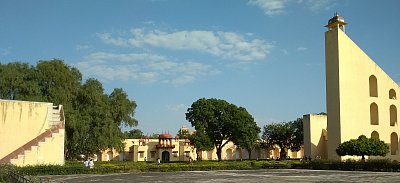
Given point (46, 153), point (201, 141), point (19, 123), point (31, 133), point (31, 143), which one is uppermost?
point (19, 123)

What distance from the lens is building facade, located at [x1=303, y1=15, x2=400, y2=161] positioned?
130 ft

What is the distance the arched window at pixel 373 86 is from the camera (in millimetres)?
42438

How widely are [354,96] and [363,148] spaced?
252 inches

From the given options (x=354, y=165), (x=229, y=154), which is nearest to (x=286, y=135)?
(x=229, y=154)

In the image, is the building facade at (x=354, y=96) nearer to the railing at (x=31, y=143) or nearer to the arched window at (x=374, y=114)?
the arched window at (x=374, y=114)

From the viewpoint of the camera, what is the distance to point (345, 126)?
3909 cm

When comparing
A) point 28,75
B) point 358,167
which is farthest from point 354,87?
point 28,75

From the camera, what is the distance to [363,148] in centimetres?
3572

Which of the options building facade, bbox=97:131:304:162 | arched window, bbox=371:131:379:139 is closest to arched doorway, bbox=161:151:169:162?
building facade, bbox=97:131:304:162

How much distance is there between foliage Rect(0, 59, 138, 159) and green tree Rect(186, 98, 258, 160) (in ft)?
42.6

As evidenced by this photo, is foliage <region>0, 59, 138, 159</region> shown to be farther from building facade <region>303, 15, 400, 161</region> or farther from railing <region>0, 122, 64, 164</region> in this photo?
building facade <region>303, 15, 400, 161</region>

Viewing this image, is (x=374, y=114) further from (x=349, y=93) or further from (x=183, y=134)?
(x=183, y=134)

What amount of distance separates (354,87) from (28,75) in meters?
29.8

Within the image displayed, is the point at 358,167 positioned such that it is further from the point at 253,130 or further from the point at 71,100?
the point at 71,100
